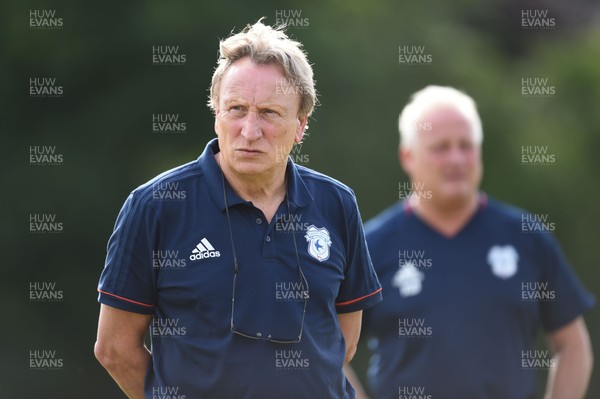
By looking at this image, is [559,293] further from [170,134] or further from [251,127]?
[170,134]

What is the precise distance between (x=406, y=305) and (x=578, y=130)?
9.40 meters

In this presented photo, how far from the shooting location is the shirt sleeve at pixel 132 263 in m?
4.06

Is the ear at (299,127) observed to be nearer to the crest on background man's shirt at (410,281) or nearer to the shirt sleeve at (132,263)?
the shirt sleeve at (132,263)

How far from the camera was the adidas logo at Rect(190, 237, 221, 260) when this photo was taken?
4.05 metres

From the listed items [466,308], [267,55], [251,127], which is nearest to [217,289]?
[251,127]

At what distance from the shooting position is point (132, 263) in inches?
160

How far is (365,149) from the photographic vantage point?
13.4 meters

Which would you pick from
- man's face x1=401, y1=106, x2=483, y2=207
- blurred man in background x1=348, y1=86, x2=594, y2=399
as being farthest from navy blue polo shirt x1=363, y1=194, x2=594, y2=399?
man's face x1=401, y1=106, x2=483, y2=207

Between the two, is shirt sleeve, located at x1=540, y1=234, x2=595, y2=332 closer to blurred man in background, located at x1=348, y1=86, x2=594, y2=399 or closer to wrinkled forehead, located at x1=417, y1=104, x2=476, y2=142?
blurred man in background, located at x1=348, y1=86, x2=594, y2=399

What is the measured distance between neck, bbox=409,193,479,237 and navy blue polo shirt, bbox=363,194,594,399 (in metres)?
0.07

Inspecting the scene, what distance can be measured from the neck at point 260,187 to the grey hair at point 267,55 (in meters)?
0.30

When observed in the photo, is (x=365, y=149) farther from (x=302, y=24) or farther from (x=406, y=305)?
(x=406, y=305)

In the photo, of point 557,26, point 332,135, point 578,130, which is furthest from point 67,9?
point 557,26

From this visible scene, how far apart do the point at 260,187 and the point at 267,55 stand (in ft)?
1.69
